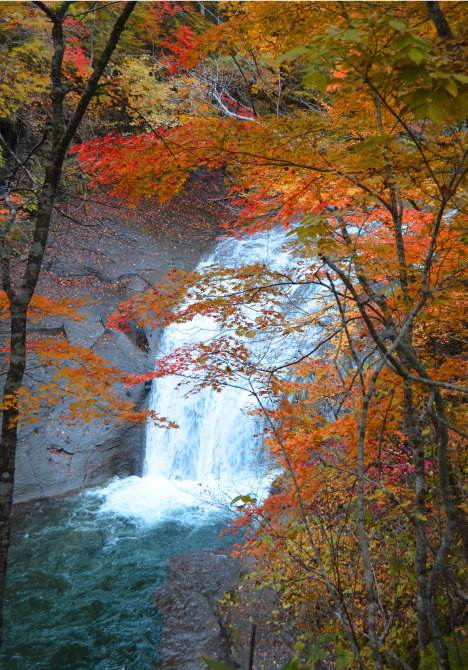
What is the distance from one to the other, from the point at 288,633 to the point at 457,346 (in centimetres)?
450

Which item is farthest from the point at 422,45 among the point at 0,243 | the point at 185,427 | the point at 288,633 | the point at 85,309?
the point at 85,309

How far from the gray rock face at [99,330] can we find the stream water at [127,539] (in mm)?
556

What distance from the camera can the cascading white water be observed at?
9.05 meters

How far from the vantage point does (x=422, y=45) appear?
1.22m

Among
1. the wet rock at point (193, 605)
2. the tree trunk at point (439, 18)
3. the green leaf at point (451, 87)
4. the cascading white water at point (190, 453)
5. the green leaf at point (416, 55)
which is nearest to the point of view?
the green leaf at point (416, 55)

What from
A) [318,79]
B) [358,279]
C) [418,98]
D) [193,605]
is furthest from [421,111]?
[193,605]

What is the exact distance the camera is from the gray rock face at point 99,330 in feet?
31.0

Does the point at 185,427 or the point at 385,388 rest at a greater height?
the point at 385,388

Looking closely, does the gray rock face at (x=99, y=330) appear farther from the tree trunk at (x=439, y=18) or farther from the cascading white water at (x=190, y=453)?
the tree trunk at (x=439, y=18)

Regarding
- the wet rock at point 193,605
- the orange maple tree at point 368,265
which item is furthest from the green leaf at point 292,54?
the wet rock at point 193,605

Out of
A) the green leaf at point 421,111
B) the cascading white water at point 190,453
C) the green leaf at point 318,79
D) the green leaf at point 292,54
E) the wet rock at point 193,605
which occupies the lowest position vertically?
the wet rock at point 193,605

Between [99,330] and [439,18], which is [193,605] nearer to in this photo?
[439,18]

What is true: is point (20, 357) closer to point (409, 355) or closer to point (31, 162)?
point (409, 355)

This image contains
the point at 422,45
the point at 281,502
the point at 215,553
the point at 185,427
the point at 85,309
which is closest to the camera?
the point at 422,45
